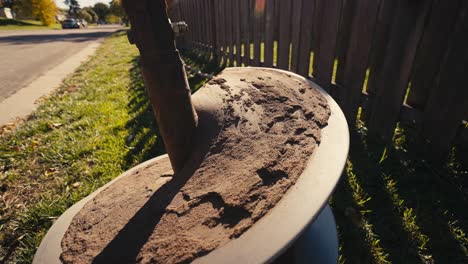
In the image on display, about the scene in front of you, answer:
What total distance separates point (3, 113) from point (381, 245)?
5276mm

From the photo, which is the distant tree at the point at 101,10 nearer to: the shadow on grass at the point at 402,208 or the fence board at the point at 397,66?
the fence board at the point at 397,66

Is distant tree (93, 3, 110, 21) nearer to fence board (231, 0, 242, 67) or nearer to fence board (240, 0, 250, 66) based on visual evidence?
fence board (231, 0, 242, 67)

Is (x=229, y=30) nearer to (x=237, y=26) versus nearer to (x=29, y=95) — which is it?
(x=237, y=26)

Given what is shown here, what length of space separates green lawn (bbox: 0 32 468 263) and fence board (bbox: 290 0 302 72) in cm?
122

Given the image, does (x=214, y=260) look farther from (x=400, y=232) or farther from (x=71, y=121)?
(x=71, y=121)

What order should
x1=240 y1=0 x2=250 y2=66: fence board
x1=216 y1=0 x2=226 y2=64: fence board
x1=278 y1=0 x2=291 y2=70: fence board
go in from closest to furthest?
1. x1=278 y1=0 x2=291 y2=70: fence board
2. x1=240 y1=0 x2=250 y2=66: fence board
3. x1=216 y1=0 x2=226 y2=64: fence board

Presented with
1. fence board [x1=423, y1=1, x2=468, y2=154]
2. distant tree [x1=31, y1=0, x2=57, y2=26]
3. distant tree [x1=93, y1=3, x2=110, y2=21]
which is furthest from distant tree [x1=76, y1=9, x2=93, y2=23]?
fence board [x1=423, y1=1, x2=468, y2=154]

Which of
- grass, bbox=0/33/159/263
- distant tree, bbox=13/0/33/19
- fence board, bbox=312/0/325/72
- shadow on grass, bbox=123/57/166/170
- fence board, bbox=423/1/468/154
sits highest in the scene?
distant tree, bbox=13/0/33/19

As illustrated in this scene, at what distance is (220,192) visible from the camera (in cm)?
89

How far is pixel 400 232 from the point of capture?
170cm

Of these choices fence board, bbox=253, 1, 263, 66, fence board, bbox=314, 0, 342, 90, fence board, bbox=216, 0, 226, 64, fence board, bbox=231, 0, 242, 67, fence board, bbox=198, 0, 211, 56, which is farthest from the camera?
fence board, bbox=198, 0, 211, 56

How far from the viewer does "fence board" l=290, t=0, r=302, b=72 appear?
10.3 ft

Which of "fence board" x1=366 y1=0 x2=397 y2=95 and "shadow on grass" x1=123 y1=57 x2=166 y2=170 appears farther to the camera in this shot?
"shadow on grass" x1=123 y1=57 x2=166 y2=170

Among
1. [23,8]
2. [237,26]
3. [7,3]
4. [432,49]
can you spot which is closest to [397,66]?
[432,49]
